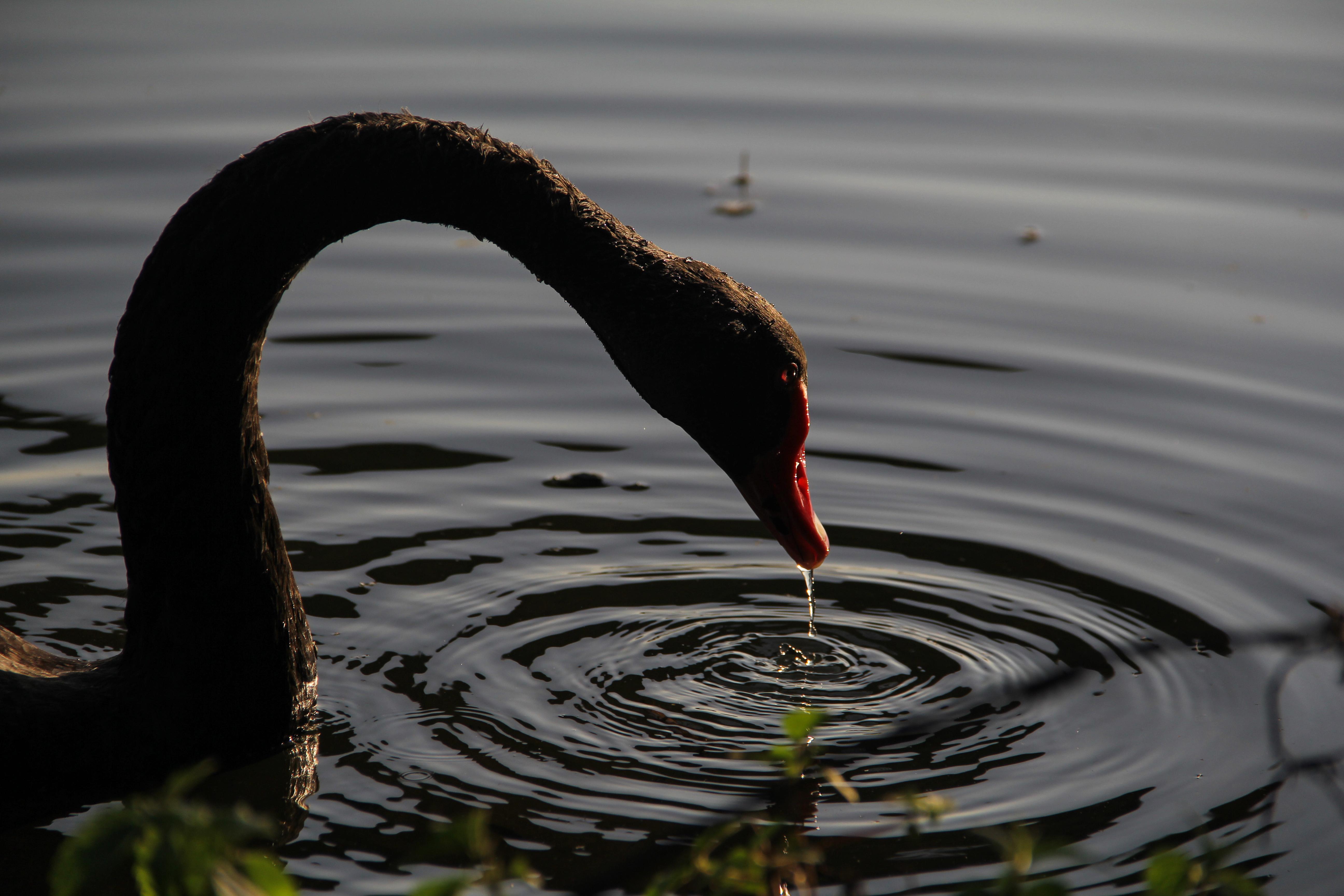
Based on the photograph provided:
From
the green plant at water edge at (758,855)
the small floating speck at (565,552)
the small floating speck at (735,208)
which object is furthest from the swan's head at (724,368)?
the small floating speck at (735,208)

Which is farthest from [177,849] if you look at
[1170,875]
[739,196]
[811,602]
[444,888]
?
[739,196]

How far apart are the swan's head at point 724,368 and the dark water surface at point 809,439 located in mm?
808

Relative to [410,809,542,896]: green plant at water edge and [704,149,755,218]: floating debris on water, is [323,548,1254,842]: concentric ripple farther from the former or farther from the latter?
[704,149,755,218]: floating debris on water

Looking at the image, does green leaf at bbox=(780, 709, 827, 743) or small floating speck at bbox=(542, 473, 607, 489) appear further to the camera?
small floating speck at bbox=(542, 473, 607, 489)

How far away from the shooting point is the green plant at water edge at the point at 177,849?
2000 mm

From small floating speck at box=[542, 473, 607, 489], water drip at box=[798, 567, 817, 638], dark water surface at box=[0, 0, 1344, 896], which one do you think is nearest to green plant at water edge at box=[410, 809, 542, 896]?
dark water surface at box=[0, 0, 1344, 896]

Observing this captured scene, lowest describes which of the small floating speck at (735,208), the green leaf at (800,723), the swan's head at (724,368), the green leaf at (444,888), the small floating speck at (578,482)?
the green leaf at (444,888)

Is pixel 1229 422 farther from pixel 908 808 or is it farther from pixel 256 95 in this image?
pixel 256 95

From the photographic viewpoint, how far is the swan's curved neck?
165 inches

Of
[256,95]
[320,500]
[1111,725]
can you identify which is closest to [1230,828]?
[1111,725]

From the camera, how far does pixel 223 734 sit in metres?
4.34

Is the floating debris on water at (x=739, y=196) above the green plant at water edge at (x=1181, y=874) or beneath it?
above

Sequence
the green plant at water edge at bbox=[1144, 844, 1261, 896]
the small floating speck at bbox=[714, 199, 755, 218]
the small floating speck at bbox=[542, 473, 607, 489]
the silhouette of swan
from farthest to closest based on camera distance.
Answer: the small floating speck at bbox=[714, 199, 755, 218] → the small floating speck at bbox=[542, 473, 607, 489] → the silhouette of swan → the green plant at water edge at bbox=[1144, 844, 1261, 896]

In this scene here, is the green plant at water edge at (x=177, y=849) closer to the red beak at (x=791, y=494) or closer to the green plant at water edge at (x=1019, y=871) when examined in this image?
the green plant at water edge at (x=1019, y=871)
